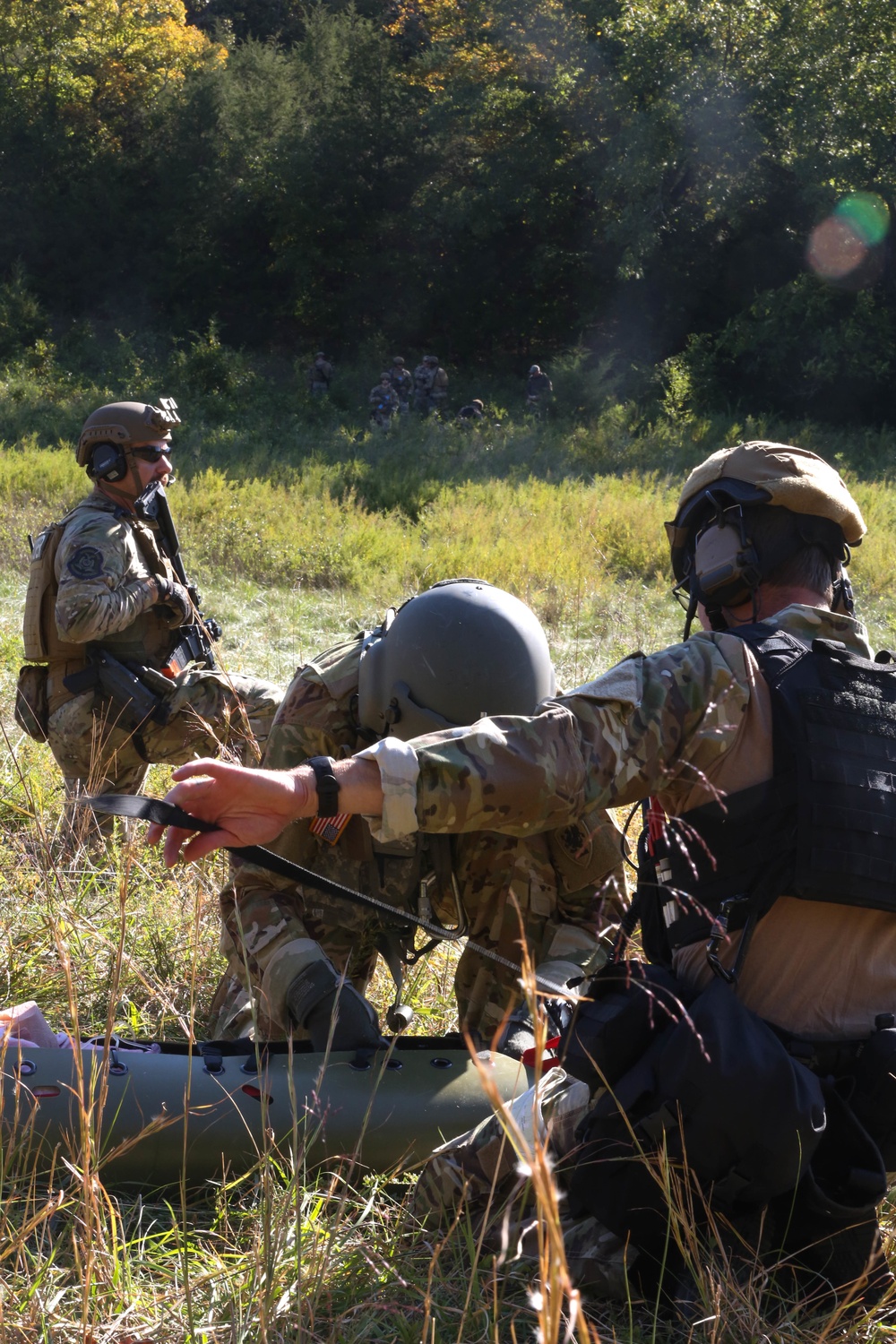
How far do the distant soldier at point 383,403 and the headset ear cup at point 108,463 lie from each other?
1730 centimetres

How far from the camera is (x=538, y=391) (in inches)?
968

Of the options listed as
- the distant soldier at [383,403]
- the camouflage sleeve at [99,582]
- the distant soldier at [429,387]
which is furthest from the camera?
the distant soldier at [429,387]

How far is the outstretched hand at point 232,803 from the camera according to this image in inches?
63.1

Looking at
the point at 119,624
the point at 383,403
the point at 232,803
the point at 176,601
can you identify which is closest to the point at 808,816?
the point at 232,803

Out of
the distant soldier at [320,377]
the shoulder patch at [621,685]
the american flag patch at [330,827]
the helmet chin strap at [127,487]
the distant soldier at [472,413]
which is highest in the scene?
the shoulder patch at [621,685]

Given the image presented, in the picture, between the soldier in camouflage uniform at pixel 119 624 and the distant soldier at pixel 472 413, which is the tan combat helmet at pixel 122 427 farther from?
the distant soldier at pixel 472 413

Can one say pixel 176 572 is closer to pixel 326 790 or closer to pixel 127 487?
pixel 127 487

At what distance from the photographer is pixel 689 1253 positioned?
1.77 meters

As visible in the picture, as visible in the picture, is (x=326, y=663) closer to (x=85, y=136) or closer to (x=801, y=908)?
(x=801, y=908)

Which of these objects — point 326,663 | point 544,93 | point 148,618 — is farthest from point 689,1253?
point 544,93

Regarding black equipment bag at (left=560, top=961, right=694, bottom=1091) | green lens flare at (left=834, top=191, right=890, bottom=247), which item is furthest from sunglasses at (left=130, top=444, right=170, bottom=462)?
green lens flare at (left=834, top=191, right=890, bottom=247)

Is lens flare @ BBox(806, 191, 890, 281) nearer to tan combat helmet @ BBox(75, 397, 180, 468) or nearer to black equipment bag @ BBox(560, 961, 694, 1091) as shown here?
tan combat helmet @ BBox(75, 397, 180, 468)

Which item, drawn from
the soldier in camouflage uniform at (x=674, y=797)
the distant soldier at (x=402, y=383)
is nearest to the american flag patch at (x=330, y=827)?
the soldier in camouflage uniform at (x=674, y=797)

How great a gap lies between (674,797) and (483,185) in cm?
2994
